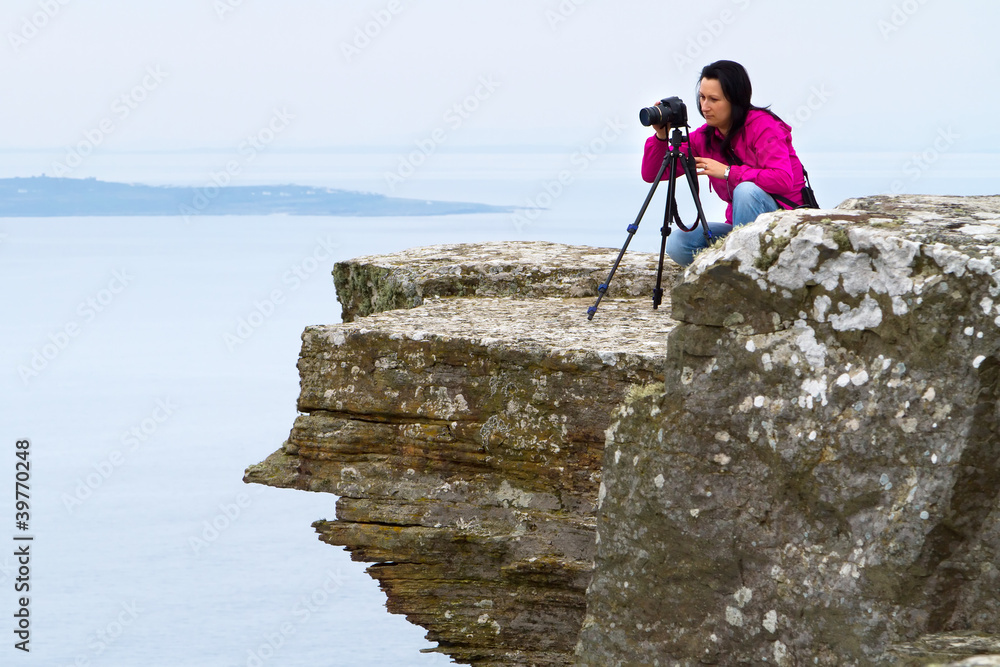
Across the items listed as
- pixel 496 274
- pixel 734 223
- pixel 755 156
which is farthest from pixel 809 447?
pixel 496 274

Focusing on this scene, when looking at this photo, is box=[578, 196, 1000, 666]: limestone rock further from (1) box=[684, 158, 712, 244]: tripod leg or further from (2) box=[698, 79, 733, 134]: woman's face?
(2) box=[698, 79, 733, 134]: woman's face

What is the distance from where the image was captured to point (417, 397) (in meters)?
7.75

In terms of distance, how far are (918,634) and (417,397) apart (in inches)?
161

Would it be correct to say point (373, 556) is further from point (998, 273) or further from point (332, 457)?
point (998, 273)

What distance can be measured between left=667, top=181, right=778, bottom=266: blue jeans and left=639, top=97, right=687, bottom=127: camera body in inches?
26.2

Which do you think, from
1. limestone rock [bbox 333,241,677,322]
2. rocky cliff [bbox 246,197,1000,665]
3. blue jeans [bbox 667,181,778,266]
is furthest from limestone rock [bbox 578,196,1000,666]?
limestone rock [bbox 333,241,677,322]

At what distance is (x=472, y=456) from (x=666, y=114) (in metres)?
2.88

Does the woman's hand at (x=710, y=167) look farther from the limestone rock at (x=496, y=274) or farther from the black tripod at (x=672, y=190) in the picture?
the limestone rock at (x=496, y=274)

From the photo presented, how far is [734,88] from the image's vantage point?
746 centimetres

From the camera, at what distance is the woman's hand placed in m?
7.51

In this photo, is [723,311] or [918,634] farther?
[723,311]

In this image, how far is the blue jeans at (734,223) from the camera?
286 inches

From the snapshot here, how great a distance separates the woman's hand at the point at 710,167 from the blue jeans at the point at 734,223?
0.19m

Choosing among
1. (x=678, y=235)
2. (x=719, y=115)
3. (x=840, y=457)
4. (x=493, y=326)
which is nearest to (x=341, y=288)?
(x=493, y=326)
